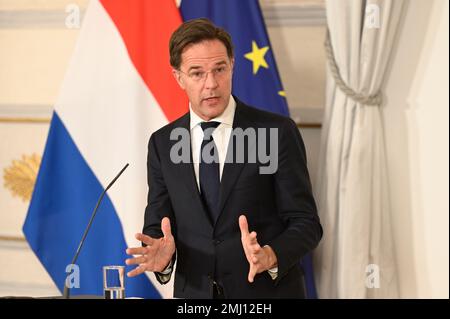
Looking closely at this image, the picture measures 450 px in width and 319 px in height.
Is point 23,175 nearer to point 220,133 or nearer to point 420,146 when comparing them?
point 220,133

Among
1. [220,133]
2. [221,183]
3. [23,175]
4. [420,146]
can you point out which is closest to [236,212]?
[221,183]

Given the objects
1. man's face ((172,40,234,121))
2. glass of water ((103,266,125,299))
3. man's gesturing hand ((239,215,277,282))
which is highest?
man's face ((172,40,234,121))

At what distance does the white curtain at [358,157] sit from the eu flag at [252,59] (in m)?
0.19

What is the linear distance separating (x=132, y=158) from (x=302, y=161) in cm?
118

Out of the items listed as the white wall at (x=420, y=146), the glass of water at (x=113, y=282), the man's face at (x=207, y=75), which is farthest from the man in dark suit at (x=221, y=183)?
the white wall at (x=420, y=146)

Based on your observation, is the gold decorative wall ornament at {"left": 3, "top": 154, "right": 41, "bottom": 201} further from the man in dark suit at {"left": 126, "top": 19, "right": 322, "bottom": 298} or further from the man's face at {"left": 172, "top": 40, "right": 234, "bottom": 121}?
the man's face at {"left": 172, "top": 40, "right": 234, "bottom": 121}

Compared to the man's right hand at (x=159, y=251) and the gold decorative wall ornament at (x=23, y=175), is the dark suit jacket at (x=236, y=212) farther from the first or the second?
the gold decorative wall ornament at (x=23, y=175)

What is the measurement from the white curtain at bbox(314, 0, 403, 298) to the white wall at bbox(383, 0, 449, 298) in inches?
3.2

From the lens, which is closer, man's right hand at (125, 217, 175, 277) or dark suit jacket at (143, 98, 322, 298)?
man's right hand at (125, 217, 175, 277)

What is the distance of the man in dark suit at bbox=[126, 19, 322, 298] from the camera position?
6.59ft

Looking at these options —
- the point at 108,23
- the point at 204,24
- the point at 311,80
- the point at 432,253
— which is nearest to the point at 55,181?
the point at 108,23

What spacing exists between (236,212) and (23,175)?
1.63 meters

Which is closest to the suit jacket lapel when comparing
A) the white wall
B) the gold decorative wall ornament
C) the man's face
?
the man's face

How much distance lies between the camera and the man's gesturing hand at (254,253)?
178 cm
